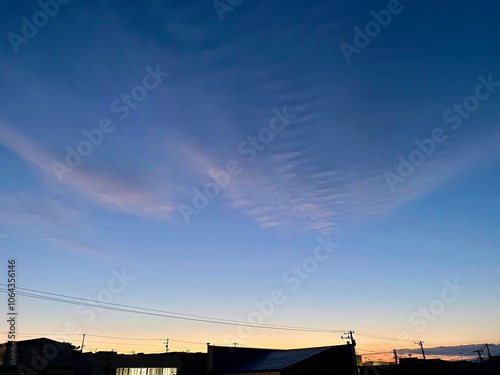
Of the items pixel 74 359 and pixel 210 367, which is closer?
pixel 210 367

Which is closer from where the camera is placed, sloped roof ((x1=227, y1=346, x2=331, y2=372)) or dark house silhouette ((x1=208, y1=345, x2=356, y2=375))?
dark house silhouette ((x1=208, y1=345, x2=356, y2=375))

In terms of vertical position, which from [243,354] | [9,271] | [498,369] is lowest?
[498,369]

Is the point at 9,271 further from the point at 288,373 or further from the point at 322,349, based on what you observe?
the point at 322,349

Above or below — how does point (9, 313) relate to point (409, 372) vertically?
above

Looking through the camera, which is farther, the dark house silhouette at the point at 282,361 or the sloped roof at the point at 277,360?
the sloped roof at the point at 277,360

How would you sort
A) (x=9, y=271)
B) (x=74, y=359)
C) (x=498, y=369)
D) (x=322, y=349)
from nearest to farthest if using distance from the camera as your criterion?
(x=9, y=271), (x=322, y=349), (x=498, y=369), (x=74, y=359)

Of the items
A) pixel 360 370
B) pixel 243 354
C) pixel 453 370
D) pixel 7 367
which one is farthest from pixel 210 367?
pixel 453 370

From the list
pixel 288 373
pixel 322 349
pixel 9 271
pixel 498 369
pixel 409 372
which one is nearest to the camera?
pixel 9 271

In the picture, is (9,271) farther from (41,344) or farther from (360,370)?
(360,370)

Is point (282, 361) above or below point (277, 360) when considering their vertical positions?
below

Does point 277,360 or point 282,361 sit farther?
point 277,360

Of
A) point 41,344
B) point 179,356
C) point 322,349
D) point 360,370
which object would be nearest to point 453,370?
point 360,370

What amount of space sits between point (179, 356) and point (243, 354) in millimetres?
22923

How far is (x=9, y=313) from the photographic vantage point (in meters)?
35.4
